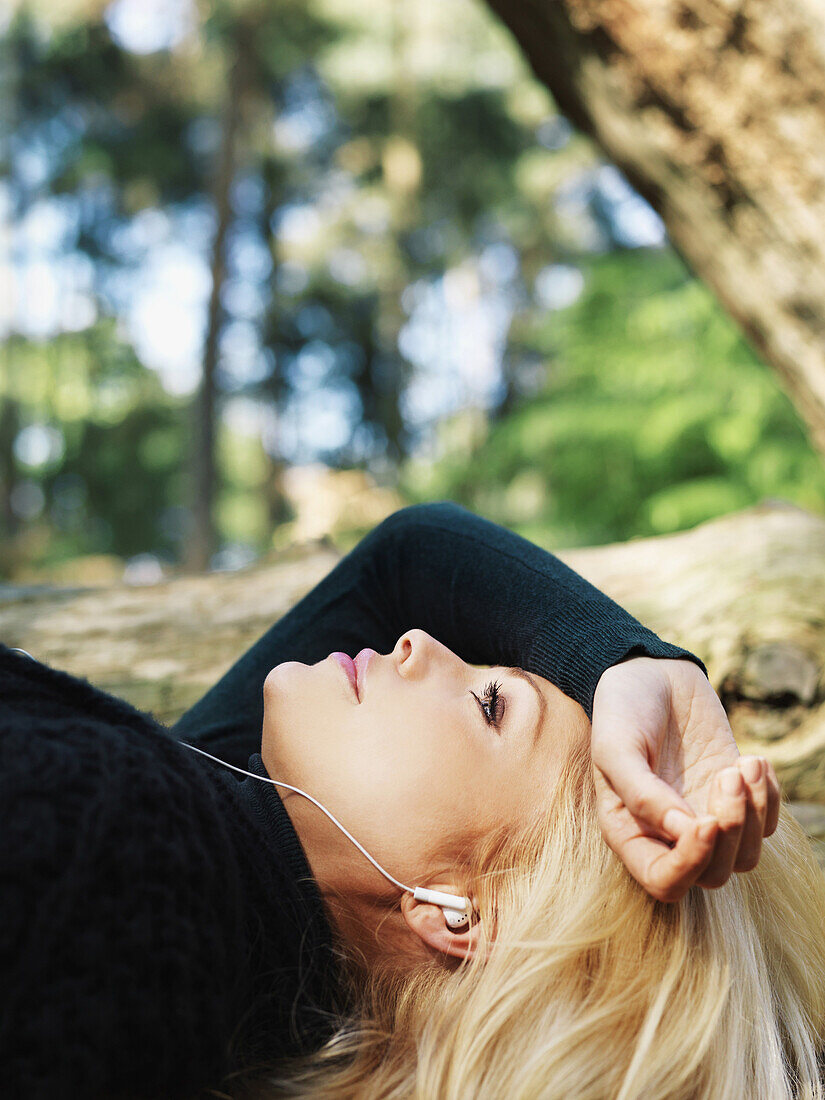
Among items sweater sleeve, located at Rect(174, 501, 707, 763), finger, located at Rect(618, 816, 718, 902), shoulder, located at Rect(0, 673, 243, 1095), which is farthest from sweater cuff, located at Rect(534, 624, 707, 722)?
shoulder, located at Rect(0, 673, 243, 1095)

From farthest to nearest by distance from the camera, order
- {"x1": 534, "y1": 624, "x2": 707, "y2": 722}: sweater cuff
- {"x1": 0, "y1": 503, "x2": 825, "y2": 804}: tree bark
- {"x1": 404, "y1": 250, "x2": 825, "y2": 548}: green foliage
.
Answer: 1. {"x1": 404, "y1": 250, "x2": 825, "y2": 548}: green foliage
2. {"x1": 0, "y1": 503, "x2": 825, "y2": 804}: tree bark
3. {"x1": 534, "y1": 624, "x2": 707, "y2": 722}: sweater cuff

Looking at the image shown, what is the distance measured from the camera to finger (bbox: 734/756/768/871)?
1.15m

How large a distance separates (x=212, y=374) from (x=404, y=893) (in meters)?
12.7

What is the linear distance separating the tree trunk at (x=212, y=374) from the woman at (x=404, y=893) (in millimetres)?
11448

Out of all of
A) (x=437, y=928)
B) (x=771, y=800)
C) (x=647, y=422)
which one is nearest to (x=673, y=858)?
(x=771, y=800)

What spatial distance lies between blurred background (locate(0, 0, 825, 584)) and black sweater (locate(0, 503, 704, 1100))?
25.3 ft

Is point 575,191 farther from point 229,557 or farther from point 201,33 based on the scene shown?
point 229,557

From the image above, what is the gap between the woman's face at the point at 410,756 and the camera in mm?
1502

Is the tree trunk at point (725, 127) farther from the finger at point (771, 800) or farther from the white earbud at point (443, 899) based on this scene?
the white earbud at point (443, 899)

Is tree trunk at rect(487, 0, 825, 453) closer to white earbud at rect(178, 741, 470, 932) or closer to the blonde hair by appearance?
the blonde hair

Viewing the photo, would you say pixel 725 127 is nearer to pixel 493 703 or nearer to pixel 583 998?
pixel 493 703

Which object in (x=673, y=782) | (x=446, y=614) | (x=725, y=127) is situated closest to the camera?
(x=673, y=782)

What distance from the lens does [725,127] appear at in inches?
105

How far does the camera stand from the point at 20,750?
1.19 meters
